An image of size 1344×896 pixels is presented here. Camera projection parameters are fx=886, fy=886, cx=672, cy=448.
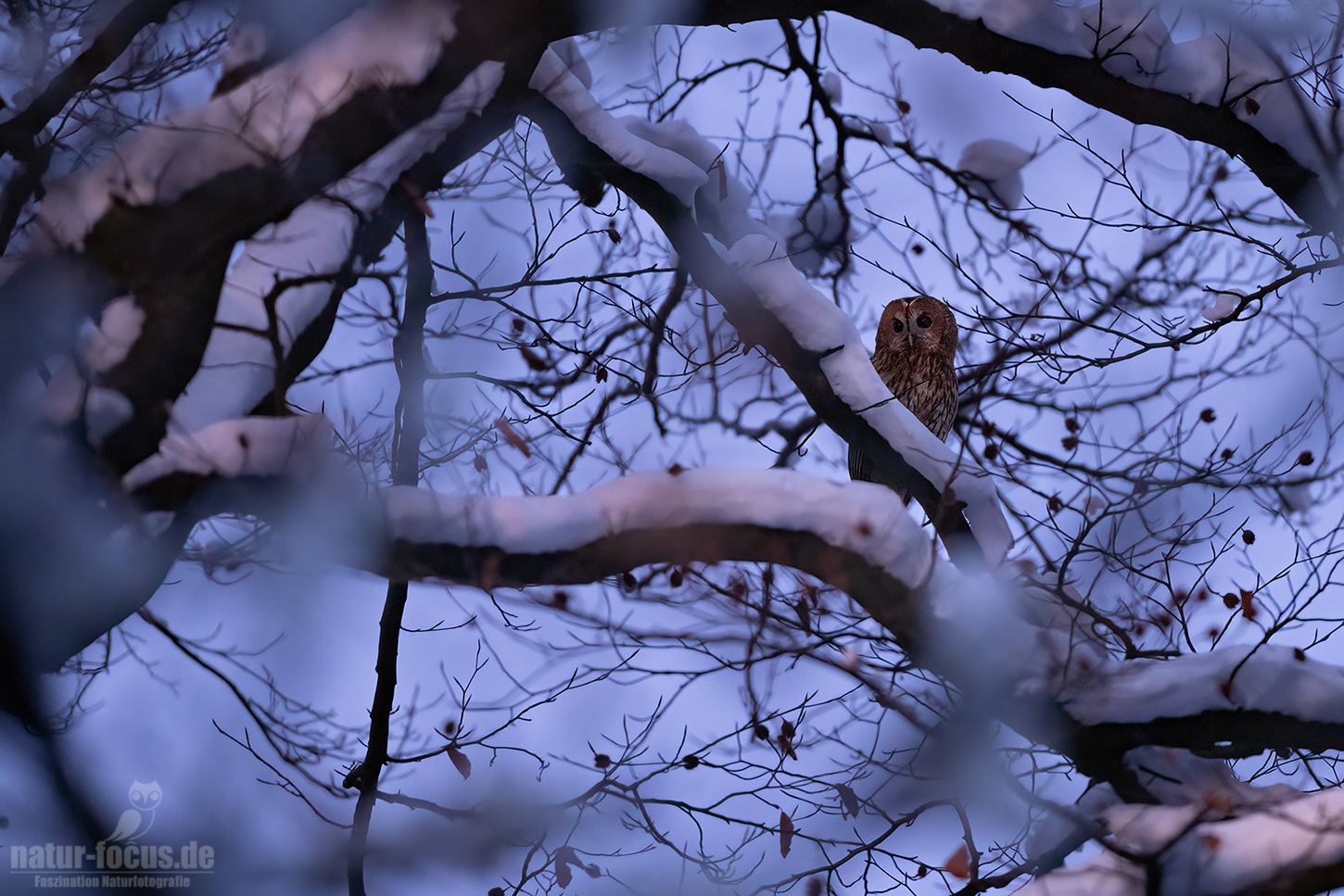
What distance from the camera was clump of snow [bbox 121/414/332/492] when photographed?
2877 mm

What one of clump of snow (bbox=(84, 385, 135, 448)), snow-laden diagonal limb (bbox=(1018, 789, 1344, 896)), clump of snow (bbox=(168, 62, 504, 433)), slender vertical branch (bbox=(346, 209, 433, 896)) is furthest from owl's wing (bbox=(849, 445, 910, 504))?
clump of snow (bbox=(84, 385, 135, 448))

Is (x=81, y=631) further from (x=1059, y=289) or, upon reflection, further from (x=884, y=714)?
(x=1059, y=289)

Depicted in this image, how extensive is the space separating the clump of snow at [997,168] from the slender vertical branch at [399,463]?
3513 millimetres

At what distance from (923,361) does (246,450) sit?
4244 mm

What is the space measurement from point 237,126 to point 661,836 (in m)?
3.33

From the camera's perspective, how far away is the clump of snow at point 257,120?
310cm

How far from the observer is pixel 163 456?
298 centimetres

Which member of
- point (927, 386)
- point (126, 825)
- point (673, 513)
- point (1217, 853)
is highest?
point (927, 386)

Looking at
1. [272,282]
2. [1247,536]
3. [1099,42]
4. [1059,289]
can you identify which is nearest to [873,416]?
[1059,289]

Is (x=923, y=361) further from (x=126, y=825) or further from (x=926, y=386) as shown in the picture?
(x=126, y=825)

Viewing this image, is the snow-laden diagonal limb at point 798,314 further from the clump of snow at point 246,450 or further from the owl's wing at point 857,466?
the clump of snow at point 246,450

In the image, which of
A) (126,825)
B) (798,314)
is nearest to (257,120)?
(798,314)

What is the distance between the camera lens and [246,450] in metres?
2.88

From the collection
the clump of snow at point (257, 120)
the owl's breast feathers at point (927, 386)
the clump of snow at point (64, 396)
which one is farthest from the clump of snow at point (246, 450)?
the owl's breast feathers at point (927, 386)
